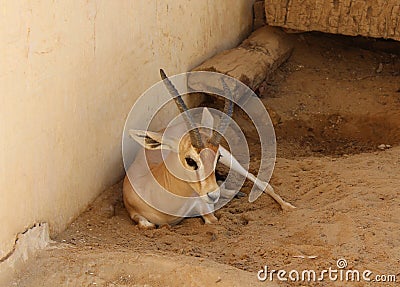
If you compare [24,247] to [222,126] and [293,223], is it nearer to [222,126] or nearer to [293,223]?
[222,126]

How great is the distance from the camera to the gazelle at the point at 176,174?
4.87 meters

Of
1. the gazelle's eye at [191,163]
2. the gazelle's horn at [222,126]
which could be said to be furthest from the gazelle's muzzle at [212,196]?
the gazelle's horn at [222,126]

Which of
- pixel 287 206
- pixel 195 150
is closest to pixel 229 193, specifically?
pixel 287 206

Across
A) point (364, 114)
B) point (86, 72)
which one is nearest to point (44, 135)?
point (86, 72)

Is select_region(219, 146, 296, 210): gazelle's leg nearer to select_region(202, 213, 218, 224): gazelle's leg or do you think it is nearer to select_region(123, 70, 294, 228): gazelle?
select_region(123, 70, 294, 228): gazelle

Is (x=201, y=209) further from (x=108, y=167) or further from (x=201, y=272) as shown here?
(x=201, y=272)

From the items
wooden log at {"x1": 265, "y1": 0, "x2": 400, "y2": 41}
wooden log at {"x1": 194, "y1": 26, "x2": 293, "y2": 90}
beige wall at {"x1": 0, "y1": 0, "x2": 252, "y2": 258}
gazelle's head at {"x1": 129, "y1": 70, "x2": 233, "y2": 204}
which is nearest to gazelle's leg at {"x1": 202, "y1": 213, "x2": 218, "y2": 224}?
gazelle's head at {"x1": 129, "y1": 70, "x2": 233, "y2": 204}

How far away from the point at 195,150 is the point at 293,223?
0.90 m

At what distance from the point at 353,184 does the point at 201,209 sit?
1196mm

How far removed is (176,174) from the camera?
5.14 metres

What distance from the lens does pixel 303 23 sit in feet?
24.8

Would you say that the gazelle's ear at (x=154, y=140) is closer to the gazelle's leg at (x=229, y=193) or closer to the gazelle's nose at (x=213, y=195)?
the gazelle's nose at (x=213, y=195)

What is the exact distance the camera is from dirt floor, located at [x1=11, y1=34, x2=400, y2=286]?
14.1 ft

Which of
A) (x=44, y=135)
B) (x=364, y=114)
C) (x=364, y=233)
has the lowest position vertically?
(x=364, y=114)
